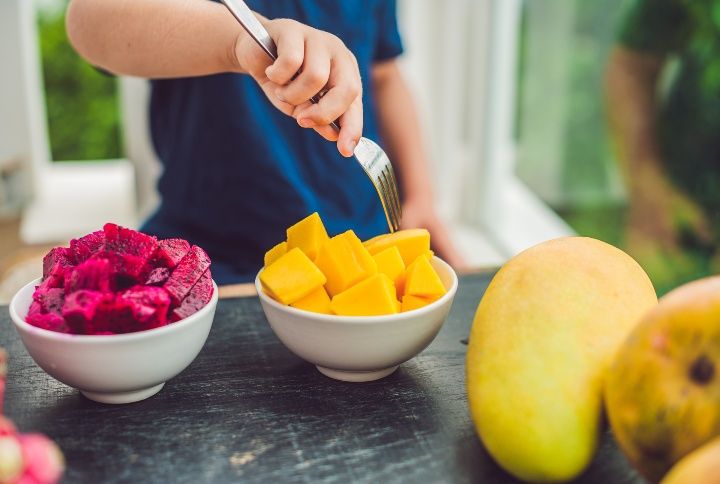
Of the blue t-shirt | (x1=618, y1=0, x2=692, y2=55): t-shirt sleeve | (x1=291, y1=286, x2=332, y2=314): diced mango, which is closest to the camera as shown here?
(x1=291, y1=286, x2=332, y2=314): diced mango

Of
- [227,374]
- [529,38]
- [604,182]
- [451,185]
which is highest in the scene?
[227,374]

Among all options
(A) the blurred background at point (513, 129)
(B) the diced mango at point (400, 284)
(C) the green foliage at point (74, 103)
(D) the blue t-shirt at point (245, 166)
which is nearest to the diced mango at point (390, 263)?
(B) the diced mango at point (400, 284)

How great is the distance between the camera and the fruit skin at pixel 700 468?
460mm

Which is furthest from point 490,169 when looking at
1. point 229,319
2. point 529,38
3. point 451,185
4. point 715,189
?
point 229,319

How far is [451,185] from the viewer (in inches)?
120

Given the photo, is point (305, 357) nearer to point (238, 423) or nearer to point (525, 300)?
point (238, 423)

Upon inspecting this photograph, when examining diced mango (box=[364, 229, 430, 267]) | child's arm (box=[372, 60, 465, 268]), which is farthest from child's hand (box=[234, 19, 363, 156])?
child's arm (box=[372, 60, 465, 268])

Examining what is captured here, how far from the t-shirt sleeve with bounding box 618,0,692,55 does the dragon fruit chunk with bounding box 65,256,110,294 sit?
1831 mm

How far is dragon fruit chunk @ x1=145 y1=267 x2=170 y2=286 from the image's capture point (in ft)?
2.14

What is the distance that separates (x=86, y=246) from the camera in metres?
0.69

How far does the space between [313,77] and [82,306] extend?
32cm

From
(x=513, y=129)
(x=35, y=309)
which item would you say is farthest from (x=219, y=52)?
(x=513, y=129)

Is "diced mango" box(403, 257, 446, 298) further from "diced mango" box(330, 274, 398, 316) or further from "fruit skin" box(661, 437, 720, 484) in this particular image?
"fruit skin" box(661, 437, 720, 484)

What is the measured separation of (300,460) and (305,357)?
131mm
